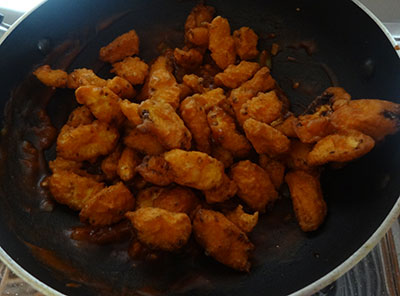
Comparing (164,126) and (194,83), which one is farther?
(194,83)

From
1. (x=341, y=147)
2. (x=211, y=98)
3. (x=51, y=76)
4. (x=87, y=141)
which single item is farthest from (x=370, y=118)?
(x=51, y=76)

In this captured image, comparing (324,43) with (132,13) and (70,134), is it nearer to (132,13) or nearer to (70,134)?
(132,13)

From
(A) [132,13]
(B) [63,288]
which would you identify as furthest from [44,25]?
(B) [63,288]

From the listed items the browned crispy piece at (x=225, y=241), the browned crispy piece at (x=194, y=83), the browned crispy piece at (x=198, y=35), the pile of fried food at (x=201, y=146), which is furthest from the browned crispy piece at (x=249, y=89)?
the browned crispy piece at (x=225, y=241)

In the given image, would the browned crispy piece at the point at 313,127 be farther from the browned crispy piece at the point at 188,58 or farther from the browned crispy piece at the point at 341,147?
the browned crispy piece at the point at 188,58

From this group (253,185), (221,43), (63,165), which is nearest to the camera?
(253,185)

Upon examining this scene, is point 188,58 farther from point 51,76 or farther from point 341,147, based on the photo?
point 341,147
